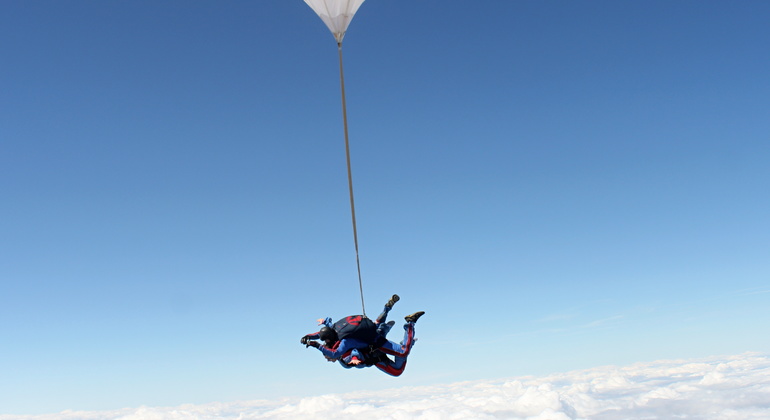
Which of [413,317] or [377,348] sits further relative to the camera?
[413,317]

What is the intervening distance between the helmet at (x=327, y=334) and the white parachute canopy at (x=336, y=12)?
25.0 feet

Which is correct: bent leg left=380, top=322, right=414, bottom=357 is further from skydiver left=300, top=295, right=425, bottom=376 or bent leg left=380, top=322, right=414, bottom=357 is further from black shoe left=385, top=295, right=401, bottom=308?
black shoe left=385, top=295, right=401, bottom=308

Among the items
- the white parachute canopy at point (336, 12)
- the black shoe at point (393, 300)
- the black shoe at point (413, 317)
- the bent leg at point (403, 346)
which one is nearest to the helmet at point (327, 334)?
the bent leg at point (403, 346)

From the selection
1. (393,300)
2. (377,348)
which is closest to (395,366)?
(377,348)

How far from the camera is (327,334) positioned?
11930mm

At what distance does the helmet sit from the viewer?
11937mm

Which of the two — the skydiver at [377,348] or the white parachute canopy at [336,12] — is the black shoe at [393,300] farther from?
the white parachute canopy at [336,12]

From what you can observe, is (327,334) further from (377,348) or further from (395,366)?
(395,366)

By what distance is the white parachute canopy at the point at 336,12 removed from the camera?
808 cm

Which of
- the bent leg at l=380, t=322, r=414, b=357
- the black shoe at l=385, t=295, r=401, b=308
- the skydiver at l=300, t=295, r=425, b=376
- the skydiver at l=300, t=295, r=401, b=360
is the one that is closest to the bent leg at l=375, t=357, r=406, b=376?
the skydiver at l=300, t=295, r=425, b=376

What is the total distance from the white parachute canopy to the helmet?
7.62 metres

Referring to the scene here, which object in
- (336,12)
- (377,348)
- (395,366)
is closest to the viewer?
(336,12)

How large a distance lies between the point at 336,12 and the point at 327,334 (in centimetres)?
805

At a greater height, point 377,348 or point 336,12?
point 336,12
